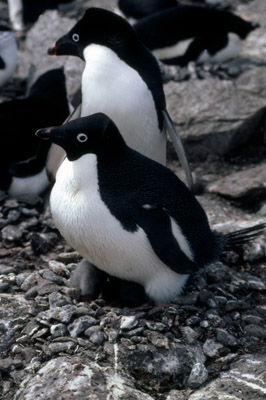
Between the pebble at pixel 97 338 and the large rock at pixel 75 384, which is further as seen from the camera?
the pebble at pixel 97 338

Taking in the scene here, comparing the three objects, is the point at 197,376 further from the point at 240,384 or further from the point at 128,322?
the point at 128,322

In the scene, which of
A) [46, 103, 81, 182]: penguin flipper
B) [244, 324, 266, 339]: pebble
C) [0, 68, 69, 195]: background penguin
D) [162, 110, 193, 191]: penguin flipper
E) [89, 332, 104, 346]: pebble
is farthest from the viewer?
[0, 68, 69, 195]: background penguin

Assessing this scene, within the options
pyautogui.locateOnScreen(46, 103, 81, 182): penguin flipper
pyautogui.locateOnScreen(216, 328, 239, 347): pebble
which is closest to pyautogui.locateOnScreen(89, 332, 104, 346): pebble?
pyautogui.locateOnScreen(216, 328, 239, 347): pebble

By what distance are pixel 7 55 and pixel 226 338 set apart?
10.8 feet

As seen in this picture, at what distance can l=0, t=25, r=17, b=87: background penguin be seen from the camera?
5059 mm

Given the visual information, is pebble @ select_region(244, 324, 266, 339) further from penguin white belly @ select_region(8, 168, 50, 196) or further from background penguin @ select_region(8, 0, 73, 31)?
background penguin @ select_region(8, 0, 73, 31)

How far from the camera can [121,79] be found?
324cm

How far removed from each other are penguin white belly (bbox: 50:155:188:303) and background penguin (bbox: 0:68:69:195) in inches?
43.3

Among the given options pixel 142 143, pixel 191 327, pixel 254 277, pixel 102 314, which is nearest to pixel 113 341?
pixel 102 314

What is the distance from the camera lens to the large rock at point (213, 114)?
4340 mm

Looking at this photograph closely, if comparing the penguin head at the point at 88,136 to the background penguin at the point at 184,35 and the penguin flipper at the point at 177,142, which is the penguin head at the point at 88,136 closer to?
the penguin flipper at the point at 177,142

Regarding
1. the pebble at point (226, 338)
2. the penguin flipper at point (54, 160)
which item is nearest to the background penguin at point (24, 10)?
the penguin flipper at point (54, 160)

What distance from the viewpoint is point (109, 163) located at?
2619 millimetres

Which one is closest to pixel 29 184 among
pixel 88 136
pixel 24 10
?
pixel 88 136
